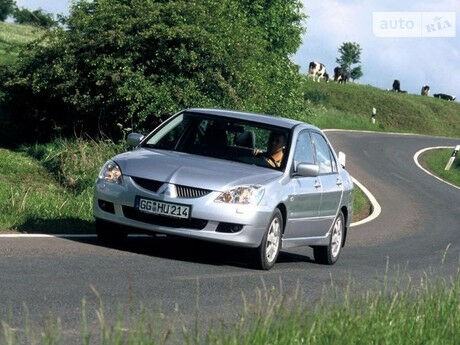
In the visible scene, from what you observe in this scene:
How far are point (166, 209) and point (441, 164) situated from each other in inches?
1750

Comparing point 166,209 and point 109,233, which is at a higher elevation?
point 166,209

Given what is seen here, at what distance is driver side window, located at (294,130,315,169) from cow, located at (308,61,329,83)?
89180 millimetres

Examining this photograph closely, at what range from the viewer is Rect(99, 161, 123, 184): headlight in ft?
46.5

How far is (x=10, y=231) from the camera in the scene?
1548cm

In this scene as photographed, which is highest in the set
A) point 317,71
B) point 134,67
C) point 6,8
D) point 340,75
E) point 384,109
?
point 6,8

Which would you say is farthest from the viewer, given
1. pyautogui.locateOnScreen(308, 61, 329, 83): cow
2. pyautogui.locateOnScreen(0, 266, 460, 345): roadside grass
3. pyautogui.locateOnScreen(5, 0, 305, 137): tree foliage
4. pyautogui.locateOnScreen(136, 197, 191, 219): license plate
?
pyautogui.locateOnScreen(308, 61, 329, 83): cow

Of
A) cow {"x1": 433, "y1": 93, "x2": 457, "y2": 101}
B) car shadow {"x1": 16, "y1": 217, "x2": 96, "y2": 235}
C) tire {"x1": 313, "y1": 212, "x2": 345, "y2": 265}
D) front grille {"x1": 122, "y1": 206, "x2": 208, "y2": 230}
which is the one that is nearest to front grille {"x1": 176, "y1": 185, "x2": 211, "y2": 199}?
front grille {"x1": 122, "y1": 206, "x2": 208, "y2": 230}

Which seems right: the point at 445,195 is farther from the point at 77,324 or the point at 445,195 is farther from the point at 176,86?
the point at 77,324

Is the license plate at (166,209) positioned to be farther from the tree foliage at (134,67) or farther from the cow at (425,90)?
the cow at (425,90)

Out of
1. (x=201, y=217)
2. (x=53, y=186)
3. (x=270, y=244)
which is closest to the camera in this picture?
(x=201, y=217)

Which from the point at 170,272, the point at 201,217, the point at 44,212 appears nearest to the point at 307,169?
the point at 201,217

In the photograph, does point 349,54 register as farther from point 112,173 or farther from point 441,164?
point 112,173

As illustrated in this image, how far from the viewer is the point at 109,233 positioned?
1459 cm

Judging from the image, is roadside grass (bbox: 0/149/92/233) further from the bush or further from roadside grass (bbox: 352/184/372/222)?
the bush
